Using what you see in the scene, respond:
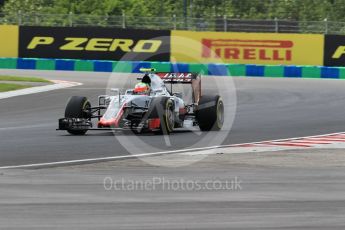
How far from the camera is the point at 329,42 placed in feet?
110

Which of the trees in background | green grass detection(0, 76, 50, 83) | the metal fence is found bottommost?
green grass detection(0, 76, 50, 83)

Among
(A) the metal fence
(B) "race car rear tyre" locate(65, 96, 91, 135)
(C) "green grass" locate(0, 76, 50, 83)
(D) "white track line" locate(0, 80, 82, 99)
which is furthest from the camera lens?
(A) the metal fence

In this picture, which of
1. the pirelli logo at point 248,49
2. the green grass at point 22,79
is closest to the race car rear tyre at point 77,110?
the green grass at point 22,79

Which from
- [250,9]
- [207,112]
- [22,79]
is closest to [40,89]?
[22,79]

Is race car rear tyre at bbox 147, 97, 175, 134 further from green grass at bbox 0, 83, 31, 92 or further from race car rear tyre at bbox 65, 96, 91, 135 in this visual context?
green grass at bbox 0, 83, 31, 92

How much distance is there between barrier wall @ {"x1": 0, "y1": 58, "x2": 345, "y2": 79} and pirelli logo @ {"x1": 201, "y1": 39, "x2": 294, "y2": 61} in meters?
0.56

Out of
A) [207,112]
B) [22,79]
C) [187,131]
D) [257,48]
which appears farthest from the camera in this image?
[257,48]

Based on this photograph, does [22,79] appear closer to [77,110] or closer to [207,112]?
[207,112]

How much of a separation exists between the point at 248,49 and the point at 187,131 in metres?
17.5

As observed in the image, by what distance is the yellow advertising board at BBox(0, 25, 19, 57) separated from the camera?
115ft

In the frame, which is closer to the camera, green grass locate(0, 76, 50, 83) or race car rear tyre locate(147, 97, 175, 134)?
race car rear tyre locate(147, 97, 175, 134)

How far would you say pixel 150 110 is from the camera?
15359 mm

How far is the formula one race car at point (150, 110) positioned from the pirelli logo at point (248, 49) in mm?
17179

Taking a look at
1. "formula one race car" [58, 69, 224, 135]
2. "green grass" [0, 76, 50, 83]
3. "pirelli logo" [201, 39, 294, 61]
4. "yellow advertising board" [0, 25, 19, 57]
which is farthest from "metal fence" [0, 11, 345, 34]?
"formula one race car" [58, 69, 224, 135]
